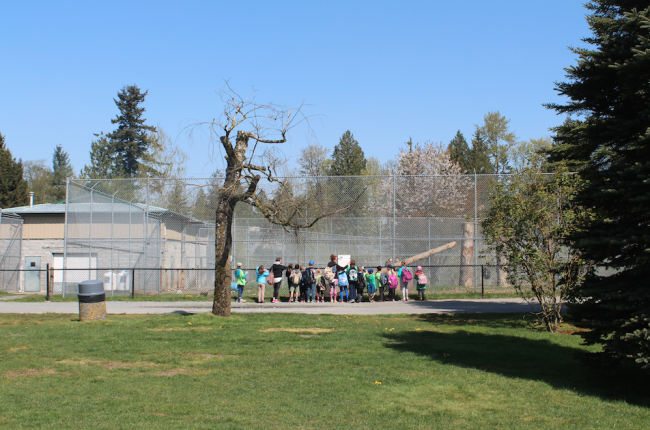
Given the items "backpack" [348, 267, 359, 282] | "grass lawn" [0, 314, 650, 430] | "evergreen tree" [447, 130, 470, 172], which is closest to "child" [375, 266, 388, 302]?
"backpack" [348, 267, 359, 282]

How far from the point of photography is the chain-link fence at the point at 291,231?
72.5ft

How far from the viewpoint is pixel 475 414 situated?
6.05 m

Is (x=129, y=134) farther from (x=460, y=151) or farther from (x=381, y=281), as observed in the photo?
(x=381, y=281)

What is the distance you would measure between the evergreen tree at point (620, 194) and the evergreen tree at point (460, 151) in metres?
43.5

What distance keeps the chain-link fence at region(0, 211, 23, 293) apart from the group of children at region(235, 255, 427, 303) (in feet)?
49.6

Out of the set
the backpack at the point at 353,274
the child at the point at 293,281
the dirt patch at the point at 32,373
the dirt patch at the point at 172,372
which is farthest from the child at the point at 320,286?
the dirt patch at the point at 32,373

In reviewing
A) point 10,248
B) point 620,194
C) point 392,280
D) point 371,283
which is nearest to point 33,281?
point 10,248

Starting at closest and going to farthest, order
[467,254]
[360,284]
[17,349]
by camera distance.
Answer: [17,349] < [360,284] < [467,254]

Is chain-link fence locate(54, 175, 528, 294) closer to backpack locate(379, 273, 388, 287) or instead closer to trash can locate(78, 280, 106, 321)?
Answer: backpack locate(379, 273, 388, 287)

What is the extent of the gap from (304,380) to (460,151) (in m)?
48.8

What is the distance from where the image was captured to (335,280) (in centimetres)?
2048

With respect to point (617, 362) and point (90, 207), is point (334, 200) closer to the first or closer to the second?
point (90, 207)

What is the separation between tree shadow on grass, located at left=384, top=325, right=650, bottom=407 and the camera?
7.25m

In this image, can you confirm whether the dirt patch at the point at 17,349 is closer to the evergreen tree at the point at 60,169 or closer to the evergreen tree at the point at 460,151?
the evergreen tree at the point at 460,151
